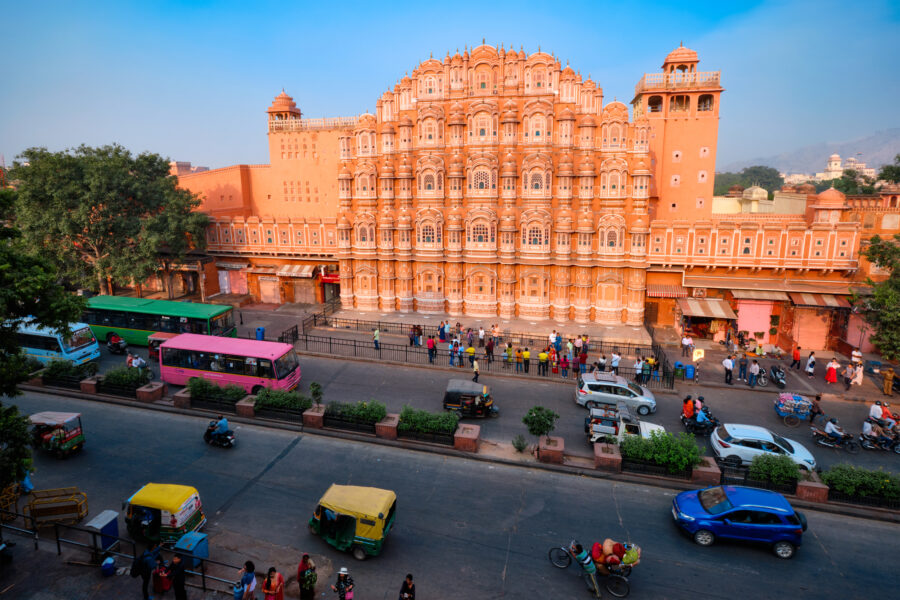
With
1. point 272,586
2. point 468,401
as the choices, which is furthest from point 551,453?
point 272,586

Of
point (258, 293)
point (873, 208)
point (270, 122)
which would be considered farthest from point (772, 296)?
point (270, 122)

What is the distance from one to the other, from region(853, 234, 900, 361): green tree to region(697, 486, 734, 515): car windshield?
16770mm

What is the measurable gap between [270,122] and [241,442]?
37.0 m

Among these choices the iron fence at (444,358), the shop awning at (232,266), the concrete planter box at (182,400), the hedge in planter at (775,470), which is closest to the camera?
the hedge in planter at (775,470)

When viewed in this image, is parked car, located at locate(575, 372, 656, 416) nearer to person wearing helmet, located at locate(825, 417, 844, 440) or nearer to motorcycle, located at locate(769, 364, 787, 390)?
person wearing helmet, located at locate(825, 417, 844, 440)

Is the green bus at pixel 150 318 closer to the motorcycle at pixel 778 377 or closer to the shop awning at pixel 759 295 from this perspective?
the motorcycle at pixel 778 377

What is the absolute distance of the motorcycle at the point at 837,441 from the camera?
63.7 ft

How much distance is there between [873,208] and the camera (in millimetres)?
36344

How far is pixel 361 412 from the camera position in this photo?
19.5 metres

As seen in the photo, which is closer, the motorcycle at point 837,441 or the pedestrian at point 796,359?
the motorcycle at point 837,441

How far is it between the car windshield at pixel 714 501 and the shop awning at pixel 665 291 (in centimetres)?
2102

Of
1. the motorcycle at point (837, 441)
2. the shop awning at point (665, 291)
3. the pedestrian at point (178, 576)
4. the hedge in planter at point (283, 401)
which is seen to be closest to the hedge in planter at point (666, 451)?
the motorcycle at point (837, 441)

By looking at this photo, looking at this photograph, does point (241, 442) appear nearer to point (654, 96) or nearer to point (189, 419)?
point (189, 419)

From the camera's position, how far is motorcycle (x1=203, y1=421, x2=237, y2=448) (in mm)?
18172
